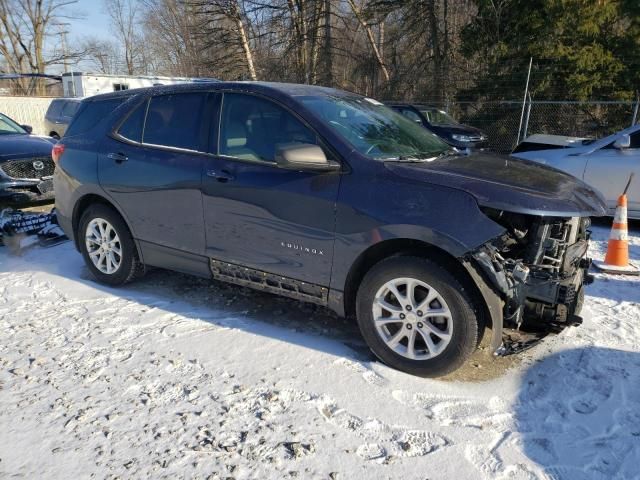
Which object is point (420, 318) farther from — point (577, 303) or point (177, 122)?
point (177, 122)

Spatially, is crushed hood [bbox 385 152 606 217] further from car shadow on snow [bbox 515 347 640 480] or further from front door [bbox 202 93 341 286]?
car shadow on snow [bbox 515 347 640 480]

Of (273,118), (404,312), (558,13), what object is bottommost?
(404,312)

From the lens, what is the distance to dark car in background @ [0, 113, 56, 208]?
7.46 meters

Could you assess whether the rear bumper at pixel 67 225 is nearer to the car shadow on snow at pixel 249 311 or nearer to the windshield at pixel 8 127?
the car shadow on snow at pixel 249 311

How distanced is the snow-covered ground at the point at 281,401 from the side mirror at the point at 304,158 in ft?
4.30

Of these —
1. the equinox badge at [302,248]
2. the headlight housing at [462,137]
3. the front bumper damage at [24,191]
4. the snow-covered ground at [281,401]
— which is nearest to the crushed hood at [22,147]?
the front bumper damage at [24,191]

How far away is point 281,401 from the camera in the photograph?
305 centimetres

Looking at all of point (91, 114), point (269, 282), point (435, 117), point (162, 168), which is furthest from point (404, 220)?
point (435, 117)

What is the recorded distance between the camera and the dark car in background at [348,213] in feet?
10.1

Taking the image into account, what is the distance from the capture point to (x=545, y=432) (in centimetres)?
279

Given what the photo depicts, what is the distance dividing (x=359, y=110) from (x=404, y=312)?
1749 millimetres

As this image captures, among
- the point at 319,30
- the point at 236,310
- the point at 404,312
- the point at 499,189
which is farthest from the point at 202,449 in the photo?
the point at 319,30

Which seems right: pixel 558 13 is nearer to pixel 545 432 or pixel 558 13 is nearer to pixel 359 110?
pixel 359 110

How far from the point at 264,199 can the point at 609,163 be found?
5.70 meters
